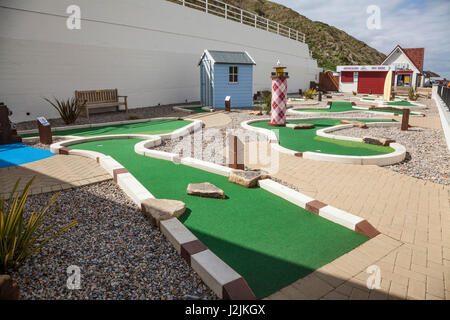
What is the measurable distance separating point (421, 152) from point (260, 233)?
584 centimetres

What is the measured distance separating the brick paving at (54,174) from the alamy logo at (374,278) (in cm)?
403

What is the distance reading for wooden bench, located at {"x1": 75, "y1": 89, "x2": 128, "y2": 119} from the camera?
480 inches

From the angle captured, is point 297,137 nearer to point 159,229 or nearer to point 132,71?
point 159,229

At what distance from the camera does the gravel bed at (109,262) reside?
2465mm

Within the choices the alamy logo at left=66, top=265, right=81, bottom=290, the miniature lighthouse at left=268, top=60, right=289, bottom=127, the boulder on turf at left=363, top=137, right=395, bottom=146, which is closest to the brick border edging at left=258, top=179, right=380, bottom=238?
the alamy logo at left=66, top=265, right=81, bottom=290

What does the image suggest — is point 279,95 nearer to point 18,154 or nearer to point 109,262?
point 18,154

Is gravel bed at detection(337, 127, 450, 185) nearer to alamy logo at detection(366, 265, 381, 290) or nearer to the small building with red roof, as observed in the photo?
alamy logo at detection(366, 265, 381, 290)

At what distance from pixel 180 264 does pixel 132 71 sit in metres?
13.7

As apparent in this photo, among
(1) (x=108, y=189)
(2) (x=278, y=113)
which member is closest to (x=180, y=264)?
(1) (x=108, y=189)

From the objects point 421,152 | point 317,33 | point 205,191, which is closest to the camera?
point 205,191

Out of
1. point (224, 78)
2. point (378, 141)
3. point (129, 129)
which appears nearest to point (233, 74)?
point (224, 78)

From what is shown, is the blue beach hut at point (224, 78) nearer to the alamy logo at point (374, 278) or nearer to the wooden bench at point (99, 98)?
the wooden bench at point (99, 98)

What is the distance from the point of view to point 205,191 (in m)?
4.25

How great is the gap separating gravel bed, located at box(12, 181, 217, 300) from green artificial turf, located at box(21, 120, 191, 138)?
569cm
